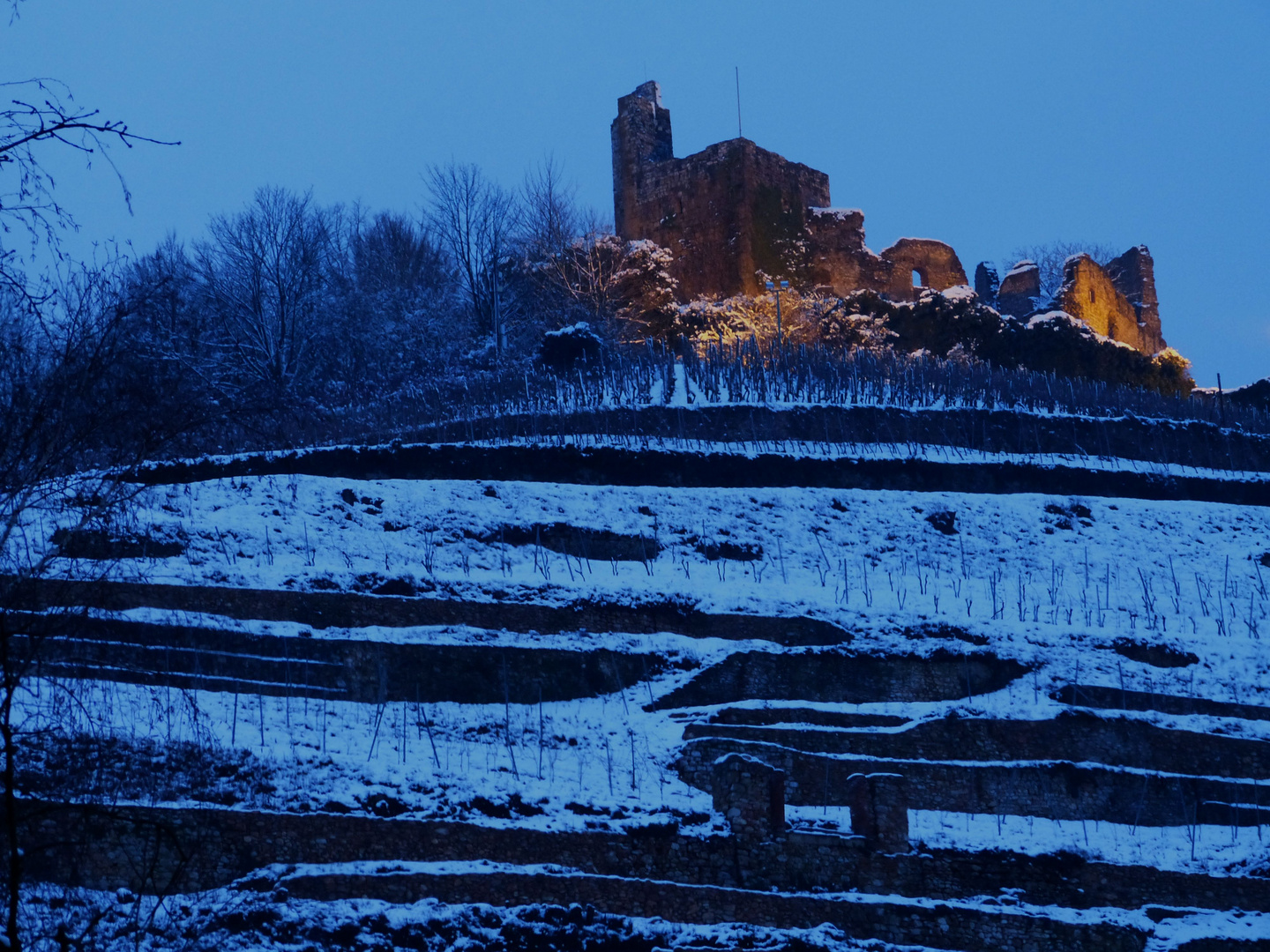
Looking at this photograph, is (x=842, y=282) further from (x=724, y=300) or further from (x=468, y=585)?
(x=468, y=585)

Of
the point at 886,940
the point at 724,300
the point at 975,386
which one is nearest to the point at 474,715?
the point at 886,940

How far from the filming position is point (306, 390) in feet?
121

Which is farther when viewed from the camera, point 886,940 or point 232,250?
point 232,250

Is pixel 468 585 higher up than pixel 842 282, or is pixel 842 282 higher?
pixel 842 282

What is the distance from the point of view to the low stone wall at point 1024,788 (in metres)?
17.8

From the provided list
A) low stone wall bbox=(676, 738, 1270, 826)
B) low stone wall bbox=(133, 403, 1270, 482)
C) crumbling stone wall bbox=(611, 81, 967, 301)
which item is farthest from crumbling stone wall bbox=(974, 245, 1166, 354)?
low stone wall bbox=(676, 738, 1270, 826)

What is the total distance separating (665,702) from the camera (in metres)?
19.4

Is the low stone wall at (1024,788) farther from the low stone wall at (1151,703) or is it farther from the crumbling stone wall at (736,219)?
the crumbling stone wall at (736,219)

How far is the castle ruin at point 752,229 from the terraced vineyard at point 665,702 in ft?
43.0

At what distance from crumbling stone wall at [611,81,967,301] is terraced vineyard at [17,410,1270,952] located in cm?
1306

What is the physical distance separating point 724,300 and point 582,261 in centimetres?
427

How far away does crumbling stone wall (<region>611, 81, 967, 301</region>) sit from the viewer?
4041 centimetres

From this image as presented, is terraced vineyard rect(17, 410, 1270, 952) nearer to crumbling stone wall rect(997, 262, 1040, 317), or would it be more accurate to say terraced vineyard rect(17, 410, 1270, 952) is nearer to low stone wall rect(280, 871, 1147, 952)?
low stone wall rect(280, 871, 1147, 952)

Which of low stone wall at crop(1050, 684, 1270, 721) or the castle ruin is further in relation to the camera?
the castle ruin
